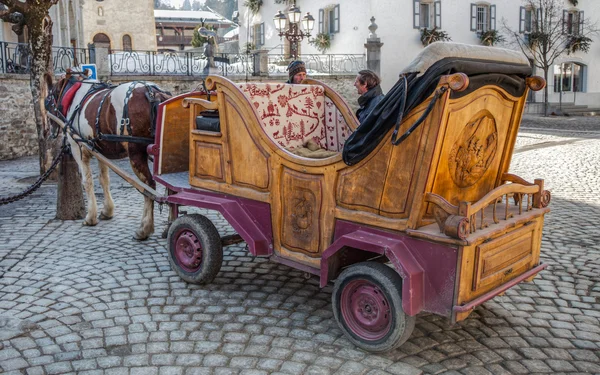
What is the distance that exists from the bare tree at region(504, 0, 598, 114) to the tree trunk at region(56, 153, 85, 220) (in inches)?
1101

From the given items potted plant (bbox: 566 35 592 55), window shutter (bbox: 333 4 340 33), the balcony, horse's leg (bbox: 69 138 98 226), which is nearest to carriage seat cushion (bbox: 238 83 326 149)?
horse's leg (bbox: 69 138 98 226)

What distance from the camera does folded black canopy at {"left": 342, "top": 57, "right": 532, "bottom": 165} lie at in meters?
3.35

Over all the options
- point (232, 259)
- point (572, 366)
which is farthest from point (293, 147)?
point (572, 366)

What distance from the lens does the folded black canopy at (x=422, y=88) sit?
3348 mm

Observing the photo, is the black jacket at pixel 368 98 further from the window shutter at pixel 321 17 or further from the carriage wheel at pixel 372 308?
the window shutter at pixel 321 17

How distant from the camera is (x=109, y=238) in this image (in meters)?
6.77

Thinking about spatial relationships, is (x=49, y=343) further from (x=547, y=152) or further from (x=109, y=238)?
(x=547, y=152)

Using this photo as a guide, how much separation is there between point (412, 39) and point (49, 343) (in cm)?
2652

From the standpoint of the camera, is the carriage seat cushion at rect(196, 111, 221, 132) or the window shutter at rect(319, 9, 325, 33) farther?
the window shutter at rect(319, 9, 325, 33)

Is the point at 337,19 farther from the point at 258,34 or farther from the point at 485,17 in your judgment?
the point at 485,17

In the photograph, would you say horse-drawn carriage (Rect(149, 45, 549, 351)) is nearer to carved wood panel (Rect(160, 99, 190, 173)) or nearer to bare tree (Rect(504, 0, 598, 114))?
carved wood panel (Rect(160, 99, 190, 173))

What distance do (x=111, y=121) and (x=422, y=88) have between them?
429cm

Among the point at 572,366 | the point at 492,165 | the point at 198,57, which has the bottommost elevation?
the point at 572,366

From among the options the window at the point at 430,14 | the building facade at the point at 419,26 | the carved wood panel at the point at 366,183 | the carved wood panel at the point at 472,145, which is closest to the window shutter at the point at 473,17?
the building facade at the point at 419,26
